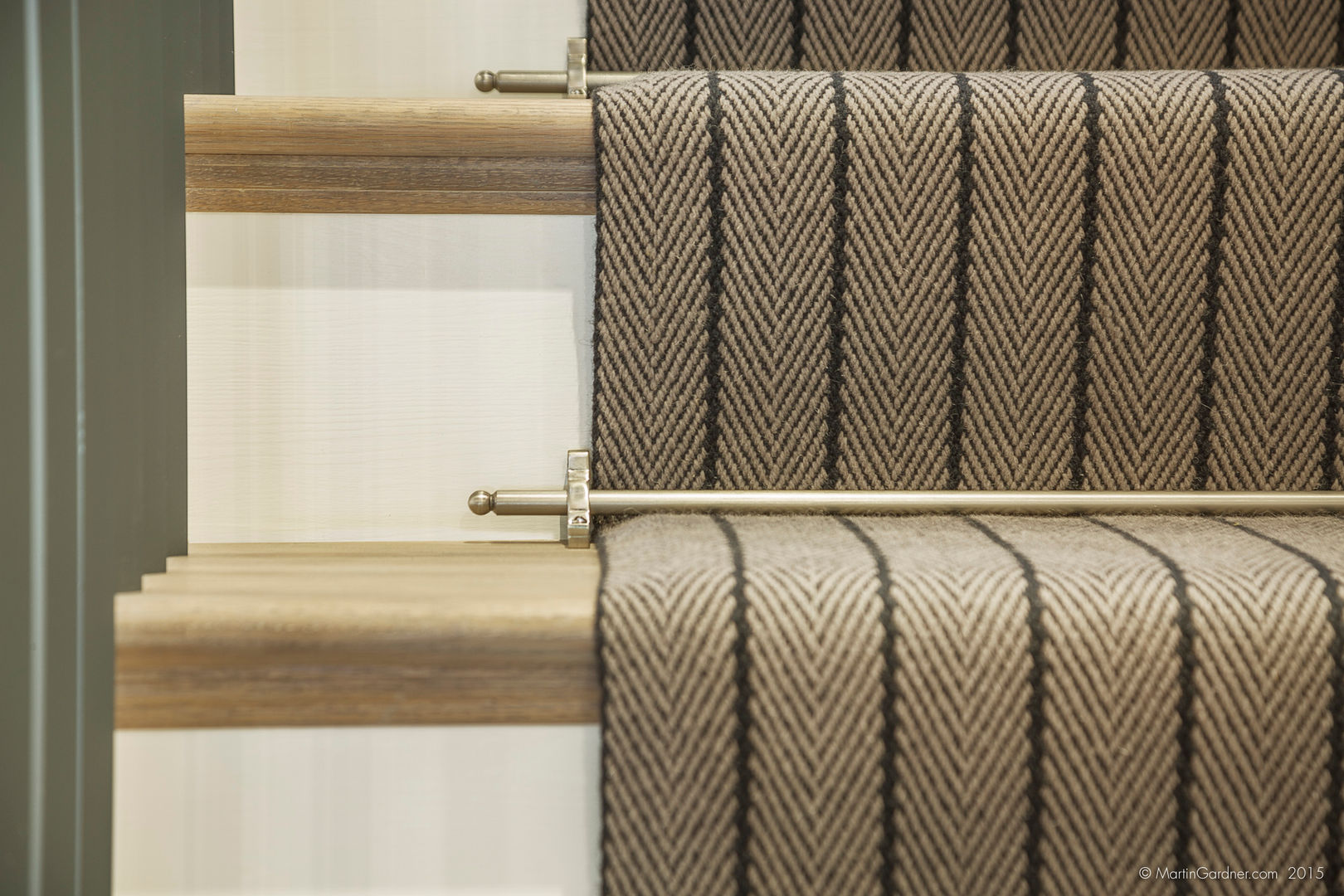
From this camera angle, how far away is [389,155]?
525 millimetres

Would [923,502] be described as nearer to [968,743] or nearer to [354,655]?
[968,743]

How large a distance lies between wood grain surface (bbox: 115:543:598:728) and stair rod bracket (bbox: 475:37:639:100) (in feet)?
1.28

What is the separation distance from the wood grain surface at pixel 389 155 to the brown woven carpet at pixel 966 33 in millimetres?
146

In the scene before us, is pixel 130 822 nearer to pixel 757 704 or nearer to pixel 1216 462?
pixel 757 704

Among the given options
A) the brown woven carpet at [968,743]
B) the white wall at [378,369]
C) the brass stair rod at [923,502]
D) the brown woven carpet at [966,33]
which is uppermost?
the brown woven carpet at [966,33]

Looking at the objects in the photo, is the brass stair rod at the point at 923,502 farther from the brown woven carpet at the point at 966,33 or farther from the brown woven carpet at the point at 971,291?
the brown woven carpet at the point at 966,33

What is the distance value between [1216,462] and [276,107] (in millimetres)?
607

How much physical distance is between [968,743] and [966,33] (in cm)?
50

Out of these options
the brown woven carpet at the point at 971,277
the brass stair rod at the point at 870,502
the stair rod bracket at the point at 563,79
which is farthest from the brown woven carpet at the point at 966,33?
the brass stair rod at the point at 870,502

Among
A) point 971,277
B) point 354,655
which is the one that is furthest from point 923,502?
point 354,655

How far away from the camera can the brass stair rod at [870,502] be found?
1.67 ft

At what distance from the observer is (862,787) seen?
0.38 meters

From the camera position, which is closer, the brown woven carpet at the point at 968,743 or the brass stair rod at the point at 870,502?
the brown woven carpet at the point at 968,743

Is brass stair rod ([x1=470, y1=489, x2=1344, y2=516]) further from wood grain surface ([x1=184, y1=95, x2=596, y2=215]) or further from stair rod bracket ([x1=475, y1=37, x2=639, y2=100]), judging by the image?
stair rod bracket ([x1=475, y1=37, x2=639, y2=100])
